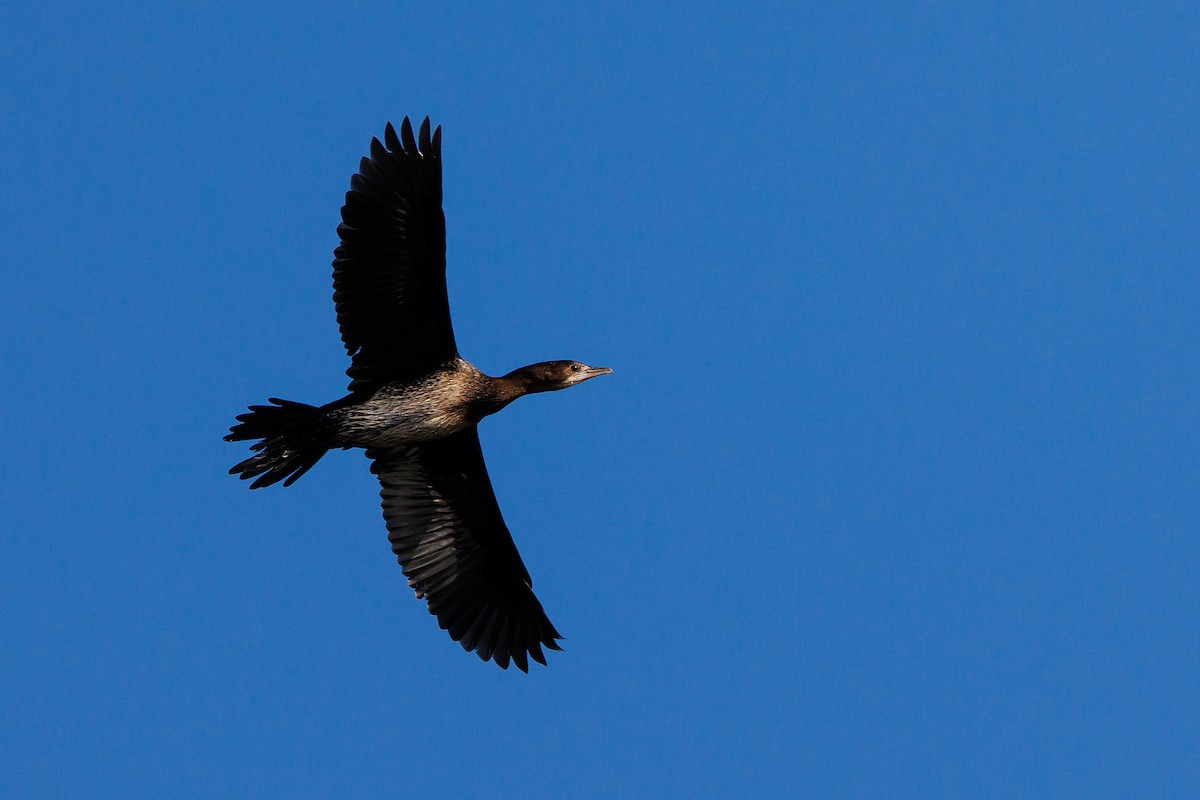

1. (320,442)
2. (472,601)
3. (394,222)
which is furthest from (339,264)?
(472,601)

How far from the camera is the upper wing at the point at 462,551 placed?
38.3 ft

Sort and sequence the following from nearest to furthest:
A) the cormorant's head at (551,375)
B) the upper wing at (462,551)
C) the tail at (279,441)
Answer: the tail at (279,441), the cormorant's head at (551,375), the upper wing at (462,551)

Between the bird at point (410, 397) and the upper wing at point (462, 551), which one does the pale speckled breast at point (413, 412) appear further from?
the upper wing at point (462, 551)

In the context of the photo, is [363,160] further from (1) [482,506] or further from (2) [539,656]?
(2) [539,656]

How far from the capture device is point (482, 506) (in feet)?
38.7

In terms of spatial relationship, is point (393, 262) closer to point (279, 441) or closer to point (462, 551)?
point (279, 441)

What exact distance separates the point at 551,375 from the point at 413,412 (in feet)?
3.58

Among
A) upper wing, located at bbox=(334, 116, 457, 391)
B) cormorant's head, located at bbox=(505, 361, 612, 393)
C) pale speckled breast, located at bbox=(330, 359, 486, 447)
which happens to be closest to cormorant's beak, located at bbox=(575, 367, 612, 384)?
cormorant's head, located at bbox=(505, 361, 612, 393)

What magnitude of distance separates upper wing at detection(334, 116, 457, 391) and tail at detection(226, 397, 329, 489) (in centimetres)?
53

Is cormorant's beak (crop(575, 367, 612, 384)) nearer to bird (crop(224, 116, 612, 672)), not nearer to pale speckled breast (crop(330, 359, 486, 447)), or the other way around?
bird (crop(224, 116, 612, 672))

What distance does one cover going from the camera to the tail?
10086mm

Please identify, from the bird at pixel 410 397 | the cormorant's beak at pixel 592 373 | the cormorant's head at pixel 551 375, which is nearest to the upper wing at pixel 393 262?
the bird at pixel 410 397

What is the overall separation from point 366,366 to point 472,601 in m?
2.29

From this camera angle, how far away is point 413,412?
10711 millimetres
